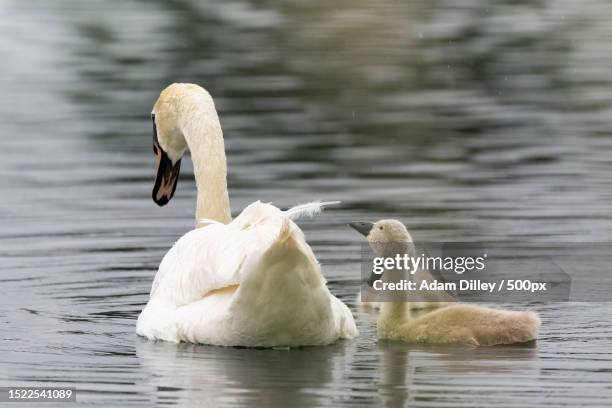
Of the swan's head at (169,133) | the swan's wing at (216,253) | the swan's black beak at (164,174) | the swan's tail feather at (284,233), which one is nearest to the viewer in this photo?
the swan's tail feather at (284,233)

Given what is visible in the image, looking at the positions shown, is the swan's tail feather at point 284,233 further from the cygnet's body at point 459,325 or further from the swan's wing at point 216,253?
the cygnet's body at point 459,325

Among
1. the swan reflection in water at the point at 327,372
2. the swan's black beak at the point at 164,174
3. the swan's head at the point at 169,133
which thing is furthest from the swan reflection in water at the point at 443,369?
the swan's black beak at the point at 164,174

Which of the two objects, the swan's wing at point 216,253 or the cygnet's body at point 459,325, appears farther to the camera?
the cygnet's body at point 459,325

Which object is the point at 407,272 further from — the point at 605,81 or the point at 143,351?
the point at 605,81

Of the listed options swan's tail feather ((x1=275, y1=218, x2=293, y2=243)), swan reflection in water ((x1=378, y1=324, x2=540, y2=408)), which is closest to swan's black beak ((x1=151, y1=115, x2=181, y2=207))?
swan reflection in water ((x1=378, y1=324, x2=540, y2=408))

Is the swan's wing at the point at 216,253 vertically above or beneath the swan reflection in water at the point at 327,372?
above

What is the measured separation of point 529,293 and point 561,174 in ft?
14.6

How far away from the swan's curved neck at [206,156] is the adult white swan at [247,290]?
52cm

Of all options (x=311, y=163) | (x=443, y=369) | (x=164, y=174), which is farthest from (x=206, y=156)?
(x=311, y=163)

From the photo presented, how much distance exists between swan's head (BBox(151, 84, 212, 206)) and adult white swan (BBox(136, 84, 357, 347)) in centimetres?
135

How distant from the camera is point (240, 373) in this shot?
28.3 ft

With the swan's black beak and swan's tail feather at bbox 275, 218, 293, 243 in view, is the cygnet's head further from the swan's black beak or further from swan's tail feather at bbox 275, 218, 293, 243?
the swan's black beak

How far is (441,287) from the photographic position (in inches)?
439

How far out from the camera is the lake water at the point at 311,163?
8.66 metres
